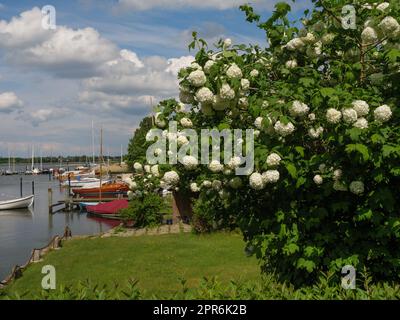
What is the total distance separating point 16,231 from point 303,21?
33899mm

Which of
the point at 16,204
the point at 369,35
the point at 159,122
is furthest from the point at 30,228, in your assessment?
the point at 369,35

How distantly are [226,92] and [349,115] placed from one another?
1.32 metres

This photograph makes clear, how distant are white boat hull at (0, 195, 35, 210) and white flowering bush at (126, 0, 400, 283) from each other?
4648cm

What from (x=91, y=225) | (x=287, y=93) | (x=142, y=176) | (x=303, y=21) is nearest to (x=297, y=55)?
(x=303, y=21)

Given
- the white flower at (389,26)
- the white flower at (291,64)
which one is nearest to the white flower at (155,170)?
the white flower at (291,64)

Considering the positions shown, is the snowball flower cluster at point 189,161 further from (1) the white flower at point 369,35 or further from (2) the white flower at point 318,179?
(1) the white flower at point 369,35

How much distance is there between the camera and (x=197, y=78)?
548cm

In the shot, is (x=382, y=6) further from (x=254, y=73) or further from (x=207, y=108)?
(x=207, y=108)

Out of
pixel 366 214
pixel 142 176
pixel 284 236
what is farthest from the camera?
pixel 142 176

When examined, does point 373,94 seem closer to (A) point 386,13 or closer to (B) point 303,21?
(A) point 386,13

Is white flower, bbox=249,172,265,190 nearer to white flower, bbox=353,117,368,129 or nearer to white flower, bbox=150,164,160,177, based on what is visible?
white flower, bbox=353,117,368,129

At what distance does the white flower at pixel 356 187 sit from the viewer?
5.31 m
